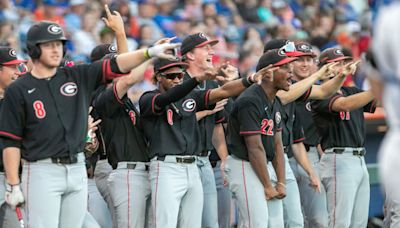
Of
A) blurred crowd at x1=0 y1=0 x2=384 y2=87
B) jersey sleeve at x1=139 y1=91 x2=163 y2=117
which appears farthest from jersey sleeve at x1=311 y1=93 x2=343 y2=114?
blurred crowd at x1=0 y1=0 x2=384 y2=87

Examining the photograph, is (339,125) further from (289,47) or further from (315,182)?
(289,47)

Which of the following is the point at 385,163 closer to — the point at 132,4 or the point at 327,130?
the point at 327,130

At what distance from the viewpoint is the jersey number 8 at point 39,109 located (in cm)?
652

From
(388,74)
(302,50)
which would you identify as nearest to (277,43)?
(302,50)

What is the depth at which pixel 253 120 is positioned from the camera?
777 centimetres

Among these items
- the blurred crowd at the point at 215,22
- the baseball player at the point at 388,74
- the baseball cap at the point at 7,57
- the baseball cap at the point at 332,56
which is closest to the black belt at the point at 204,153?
the baseball cap at the point at 332,56

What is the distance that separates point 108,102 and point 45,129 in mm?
1344

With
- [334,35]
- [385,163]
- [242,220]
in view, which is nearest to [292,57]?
[242,220]

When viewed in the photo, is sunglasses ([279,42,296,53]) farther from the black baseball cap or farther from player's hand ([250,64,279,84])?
player's hand ([250,64,279,84])

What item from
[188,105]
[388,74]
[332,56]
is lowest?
[188,105]

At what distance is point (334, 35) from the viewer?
17.5 metres

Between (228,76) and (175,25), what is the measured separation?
7.91m

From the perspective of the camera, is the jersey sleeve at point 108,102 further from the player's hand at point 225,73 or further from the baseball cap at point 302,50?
the baseball cap at point 302,50

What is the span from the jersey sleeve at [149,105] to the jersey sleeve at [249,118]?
74 centimetres
